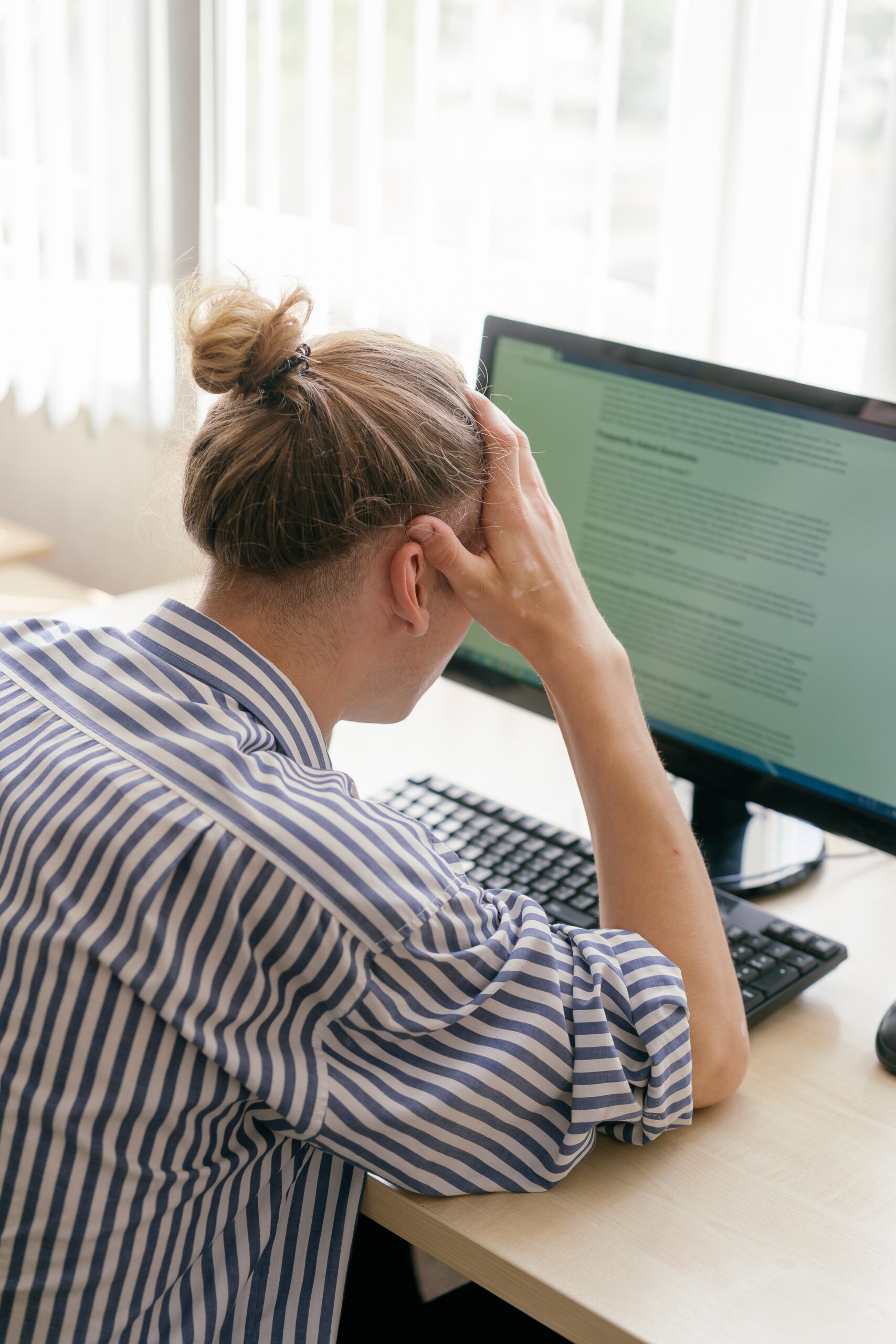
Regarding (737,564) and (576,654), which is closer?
(576,654)

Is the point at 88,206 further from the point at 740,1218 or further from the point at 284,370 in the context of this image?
the point at 740,1218

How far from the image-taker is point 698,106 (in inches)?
65.5

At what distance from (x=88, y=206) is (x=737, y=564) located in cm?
194

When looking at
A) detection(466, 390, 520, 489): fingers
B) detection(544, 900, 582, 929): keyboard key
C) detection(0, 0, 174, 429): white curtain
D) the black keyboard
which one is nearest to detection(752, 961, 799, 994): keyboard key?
the black keyboard

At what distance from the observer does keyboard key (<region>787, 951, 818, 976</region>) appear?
95cm

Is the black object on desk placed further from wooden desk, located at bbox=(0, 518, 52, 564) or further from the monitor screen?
wooden desk, located at bbox=(0, 518, 52, 564)

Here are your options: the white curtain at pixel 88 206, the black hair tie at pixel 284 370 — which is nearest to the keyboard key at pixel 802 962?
the black hair tie at pixel 284 370

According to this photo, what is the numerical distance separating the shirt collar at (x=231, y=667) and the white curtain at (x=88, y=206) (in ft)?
5.90

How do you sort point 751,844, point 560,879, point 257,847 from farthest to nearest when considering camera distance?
point 751,844 < point 560,879 < point 257,847

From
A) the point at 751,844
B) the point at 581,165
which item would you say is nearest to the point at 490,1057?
the point at 751,844

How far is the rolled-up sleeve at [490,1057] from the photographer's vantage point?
0.71 m

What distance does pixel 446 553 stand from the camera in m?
0.87

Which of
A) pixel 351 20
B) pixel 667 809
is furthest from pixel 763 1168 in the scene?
pixel 351 20

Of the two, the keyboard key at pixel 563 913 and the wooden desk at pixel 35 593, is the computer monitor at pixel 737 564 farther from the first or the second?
the wooden desk at pixel 35 593
